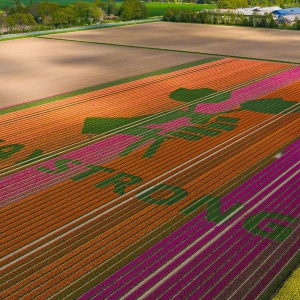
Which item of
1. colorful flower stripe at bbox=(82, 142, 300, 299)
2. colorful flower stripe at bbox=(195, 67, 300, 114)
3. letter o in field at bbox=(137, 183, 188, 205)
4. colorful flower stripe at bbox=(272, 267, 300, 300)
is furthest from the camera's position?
colorful flower stripe at bbox=(195, 67, 300, 114)

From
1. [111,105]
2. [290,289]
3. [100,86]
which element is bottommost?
[290,289]

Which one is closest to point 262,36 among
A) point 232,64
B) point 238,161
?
point 232,64

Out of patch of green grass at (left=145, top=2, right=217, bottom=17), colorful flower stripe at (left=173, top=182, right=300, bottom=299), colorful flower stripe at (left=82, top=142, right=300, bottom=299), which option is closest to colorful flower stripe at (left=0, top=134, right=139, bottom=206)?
colorful flower stripe at (left=82, top=142, right=300, bottom=299)

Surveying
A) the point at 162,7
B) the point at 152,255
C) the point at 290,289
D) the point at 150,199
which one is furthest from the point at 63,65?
the point at 162,7

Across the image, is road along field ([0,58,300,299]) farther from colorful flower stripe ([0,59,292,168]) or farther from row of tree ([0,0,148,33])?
row of tree ([0,0,148,33])

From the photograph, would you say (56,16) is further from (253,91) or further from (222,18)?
(253,91)
